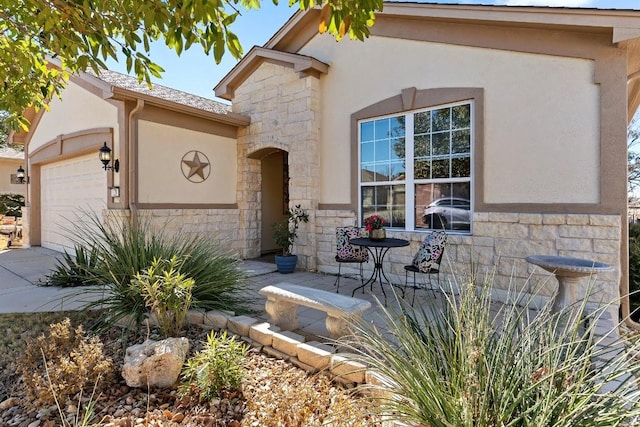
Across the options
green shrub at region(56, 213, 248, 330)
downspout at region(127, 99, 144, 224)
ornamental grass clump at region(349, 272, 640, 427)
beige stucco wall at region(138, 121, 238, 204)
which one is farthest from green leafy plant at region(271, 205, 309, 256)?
ornamental grass clump at region(349, 272, 640, 427)

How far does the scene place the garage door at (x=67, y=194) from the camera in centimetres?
743

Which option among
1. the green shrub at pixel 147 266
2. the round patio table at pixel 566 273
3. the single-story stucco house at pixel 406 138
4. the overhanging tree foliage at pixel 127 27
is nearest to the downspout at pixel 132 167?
the single-story stucco house at pixel 406 138

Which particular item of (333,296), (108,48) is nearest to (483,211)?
(333,296)

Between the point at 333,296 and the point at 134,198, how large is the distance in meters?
4.82

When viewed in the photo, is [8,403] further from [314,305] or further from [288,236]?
[288,236]

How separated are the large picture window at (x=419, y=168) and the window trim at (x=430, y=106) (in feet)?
0.28

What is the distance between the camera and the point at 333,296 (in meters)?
3.16

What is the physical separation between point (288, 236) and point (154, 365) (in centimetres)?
440

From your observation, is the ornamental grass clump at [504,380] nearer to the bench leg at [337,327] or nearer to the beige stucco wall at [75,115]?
the bench leg at [337,327]

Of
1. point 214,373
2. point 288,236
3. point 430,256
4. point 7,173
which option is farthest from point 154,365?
point 7,173

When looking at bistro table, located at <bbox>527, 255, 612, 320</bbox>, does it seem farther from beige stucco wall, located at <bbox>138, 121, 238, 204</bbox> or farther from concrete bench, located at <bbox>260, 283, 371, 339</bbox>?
beige stucco wall, located at <bbox>138, 121, 238, 204</bbox>

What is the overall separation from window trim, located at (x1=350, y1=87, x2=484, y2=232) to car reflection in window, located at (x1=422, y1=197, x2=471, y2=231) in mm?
200

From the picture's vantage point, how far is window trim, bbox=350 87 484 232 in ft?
16.4

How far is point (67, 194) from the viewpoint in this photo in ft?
28.3
